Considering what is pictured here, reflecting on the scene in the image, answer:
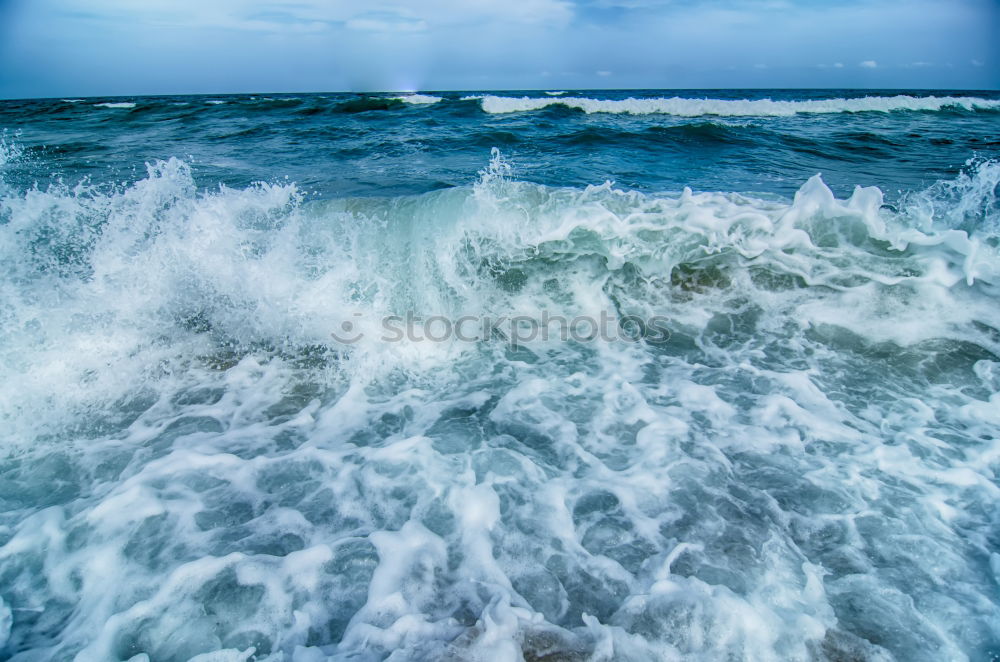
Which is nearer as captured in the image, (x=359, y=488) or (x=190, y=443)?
(x=359, y=488)

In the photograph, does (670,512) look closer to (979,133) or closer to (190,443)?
(190,443)

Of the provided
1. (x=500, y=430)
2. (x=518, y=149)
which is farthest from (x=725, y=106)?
(x=500, y=430)

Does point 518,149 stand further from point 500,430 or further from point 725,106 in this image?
point 725,106

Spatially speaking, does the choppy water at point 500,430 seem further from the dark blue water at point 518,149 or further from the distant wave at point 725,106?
the distant wave at point 725,106

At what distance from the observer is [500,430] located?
118 inches

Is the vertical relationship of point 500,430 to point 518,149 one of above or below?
below

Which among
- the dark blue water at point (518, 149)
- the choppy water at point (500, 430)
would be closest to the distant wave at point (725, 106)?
the dark blue water at point (518, 149)

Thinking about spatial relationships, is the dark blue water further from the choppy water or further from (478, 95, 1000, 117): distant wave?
the choppy water

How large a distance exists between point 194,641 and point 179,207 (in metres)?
3.85

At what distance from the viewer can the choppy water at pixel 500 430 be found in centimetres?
185

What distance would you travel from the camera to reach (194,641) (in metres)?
1.78

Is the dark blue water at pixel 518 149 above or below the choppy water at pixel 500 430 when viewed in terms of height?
above

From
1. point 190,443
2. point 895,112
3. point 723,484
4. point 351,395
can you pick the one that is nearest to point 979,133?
point 895,112

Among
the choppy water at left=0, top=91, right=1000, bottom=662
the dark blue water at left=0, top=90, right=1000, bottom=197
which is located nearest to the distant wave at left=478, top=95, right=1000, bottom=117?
the dark blue water at left=0, top=90, right=1000, bottom=197
